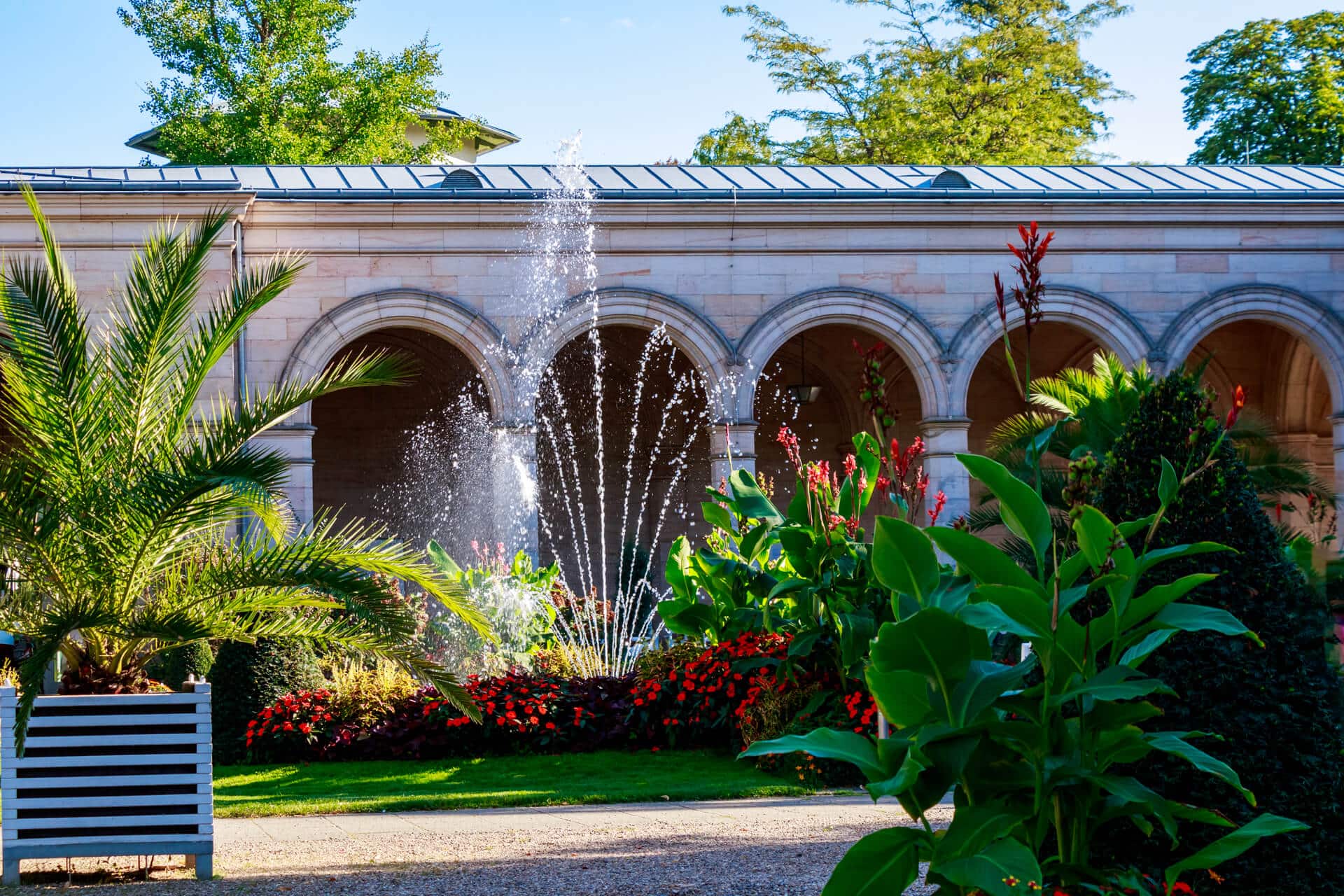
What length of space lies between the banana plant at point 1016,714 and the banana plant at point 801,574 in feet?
13.3

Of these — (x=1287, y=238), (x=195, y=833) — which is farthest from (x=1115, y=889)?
(x=1287, y=238)

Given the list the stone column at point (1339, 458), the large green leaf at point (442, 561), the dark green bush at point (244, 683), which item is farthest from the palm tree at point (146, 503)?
the stone column at point (1339, 458)

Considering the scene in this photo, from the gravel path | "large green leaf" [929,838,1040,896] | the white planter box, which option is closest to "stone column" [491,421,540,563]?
the gravel path

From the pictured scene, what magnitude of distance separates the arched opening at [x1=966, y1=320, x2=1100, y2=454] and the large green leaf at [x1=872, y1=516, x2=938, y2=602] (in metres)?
14.7

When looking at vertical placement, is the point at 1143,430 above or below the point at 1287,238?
below

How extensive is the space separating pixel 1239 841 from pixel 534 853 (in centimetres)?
324

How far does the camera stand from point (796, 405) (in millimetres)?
21906

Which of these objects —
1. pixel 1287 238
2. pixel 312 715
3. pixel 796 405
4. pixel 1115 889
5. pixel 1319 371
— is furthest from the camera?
pixel 796 405

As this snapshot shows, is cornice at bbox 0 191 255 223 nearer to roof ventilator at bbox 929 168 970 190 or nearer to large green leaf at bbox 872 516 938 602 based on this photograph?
roof ventilator at bbox 929 168 970 190

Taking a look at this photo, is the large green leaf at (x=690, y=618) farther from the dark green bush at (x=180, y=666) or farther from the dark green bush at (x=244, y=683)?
the dark green bush at (x=180, y=666)

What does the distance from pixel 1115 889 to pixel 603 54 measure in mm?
17916

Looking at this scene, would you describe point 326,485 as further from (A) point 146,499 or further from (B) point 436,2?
(A) point 146,499

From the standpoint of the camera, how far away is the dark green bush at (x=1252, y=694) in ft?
14.0

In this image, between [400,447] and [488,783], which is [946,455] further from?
[400,447]
